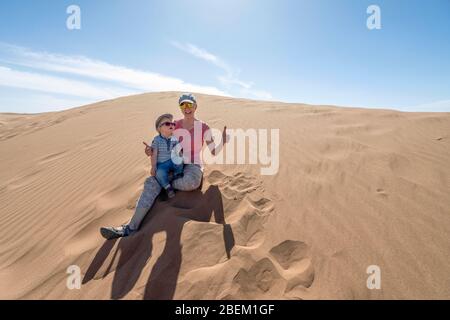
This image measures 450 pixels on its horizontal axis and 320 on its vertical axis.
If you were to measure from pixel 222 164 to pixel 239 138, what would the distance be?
60.2 inches

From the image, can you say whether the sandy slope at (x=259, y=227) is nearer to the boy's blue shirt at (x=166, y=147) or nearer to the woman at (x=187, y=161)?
the woman at (x=187, y=161)

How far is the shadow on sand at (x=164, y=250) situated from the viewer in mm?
2072

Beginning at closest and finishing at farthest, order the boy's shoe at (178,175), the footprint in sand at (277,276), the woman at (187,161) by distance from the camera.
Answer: the footprint in sand at (277,276)
the woman at (187,161)
the boy's shoe at (178,175)

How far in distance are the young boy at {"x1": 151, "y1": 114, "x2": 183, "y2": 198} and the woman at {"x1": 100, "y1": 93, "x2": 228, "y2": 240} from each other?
0.08 meters

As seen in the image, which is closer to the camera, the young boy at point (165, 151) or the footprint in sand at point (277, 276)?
the footprint in sand at point (277, 276)

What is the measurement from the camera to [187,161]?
11.0ft

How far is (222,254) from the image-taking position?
2236 millimetres

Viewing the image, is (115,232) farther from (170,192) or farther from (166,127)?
(166,127)

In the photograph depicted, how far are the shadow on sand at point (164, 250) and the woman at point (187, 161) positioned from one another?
12 centimetres

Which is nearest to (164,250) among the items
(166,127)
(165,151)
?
(165,151)

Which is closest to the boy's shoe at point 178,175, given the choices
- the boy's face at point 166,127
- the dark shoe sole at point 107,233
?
the boy's face at point 166,127

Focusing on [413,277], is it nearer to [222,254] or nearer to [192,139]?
[222,254]

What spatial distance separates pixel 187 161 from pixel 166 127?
21.1 inches
